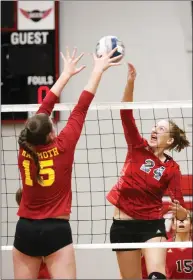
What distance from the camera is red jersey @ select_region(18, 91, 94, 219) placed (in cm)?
364

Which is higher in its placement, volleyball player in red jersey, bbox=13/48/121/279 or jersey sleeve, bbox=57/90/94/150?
jersey sleeve, bbox=57/90/94/150

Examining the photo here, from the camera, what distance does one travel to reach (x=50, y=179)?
3.64 m

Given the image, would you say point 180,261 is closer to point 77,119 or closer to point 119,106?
point 119,106

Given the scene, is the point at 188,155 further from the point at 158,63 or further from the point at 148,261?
the point at 148,261

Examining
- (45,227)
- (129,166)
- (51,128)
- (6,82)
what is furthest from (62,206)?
(6,82)

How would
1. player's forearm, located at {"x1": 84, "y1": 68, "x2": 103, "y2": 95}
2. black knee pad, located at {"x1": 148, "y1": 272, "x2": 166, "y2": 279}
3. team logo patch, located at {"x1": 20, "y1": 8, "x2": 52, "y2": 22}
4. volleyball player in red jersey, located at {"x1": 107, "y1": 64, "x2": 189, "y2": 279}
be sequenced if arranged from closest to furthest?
player's forearm, located at {"x1": 84, "y1": 68, "x2": 103, "y2": 95}, black knee pad, located at {"x1": 148, "y1": 272, "x2": 166, "y2": 279}, volleyball player in red jersey, located at {"x1": 107, "y1": 64, "x2": 189, "y2": 279}, team logo patch, located at {"x1": 20, "y1": 8, "x2": 52, "y2": 22}

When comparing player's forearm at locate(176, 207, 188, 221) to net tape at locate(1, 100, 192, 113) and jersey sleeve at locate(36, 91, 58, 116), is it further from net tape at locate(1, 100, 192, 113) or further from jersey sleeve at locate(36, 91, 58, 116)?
jersey sleeve at locate(36, 91, 58, 116)

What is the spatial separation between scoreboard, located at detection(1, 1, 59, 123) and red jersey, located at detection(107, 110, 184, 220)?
2063mm

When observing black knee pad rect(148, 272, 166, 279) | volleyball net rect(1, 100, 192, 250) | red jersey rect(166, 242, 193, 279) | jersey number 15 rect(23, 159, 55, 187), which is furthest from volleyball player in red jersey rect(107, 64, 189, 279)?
volleyball net rect(1, 100, 192, 250)

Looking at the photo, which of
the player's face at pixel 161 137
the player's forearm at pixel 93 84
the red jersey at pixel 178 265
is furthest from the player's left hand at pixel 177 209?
the player's forearm at pixel 93 84

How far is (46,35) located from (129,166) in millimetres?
2352

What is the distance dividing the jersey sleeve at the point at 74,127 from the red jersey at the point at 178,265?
1.89 m

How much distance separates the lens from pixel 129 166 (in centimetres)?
433

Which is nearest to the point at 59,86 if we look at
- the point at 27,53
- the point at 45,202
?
the point at 45,202
